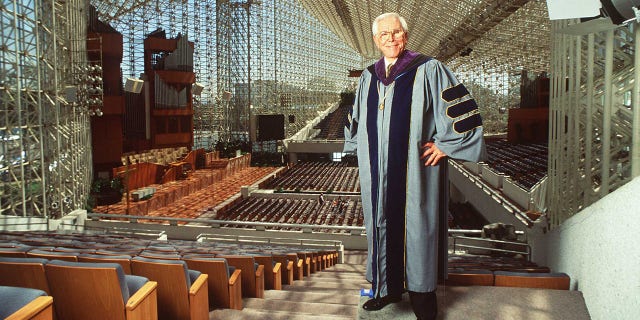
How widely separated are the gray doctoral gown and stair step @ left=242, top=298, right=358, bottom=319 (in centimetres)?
→ 61

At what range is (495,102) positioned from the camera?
3753 cm

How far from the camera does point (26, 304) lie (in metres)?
1.63

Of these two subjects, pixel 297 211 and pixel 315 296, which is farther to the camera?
pixel 297 211

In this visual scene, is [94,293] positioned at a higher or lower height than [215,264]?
higher

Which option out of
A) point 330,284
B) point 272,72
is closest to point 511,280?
point 330,284

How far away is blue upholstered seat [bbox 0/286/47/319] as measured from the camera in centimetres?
164

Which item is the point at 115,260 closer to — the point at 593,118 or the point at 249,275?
the point at 249,275

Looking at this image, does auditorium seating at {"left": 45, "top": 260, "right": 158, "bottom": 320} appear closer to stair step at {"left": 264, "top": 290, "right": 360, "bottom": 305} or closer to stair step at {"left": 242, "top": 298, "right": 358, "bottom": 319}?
stair step at {"left": 242, "top": 298, "right": 358, "bottom": 319}

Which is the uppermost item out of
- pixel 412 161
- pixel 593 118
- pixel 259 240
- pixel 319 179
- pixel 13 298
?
pixel 593 118

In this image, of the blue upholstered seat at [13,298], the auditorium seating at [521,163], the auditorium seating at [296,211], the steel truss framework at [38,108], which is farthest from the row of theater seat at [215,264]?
the auditorium seating at [296,211]

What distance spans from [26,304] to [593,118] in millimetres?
3646

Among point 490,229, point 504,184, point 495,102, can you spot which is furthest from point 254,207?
point 495,102

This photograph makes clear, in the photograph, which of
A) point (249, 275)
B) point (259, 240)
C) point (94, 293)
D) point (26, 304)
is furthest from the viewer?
point (259, 240)

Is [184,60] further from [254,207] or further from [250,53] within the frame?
[254,207]
